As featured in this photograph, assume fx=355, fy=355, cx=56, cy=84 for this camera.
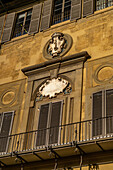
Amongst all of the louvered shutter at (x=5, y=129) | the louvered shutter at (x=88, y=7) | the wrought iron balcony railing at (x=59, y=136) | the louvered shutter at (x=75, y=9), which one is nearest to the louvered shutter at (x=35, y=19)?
the louvered shutter at (x=75, y=9)

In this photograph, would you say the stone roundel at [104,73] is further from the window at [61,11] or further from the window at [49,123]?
A: the window at [61,11]

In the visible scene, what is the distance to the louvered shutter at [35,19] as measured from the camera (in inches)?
717

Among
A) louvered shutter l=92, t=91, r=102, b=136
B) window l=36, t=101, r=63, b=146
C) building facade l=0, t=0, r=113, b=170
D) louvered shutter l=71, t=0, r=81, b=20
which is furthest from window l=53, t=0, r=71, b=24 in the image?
louvered shutter l=92, t=91, r=102, b=136

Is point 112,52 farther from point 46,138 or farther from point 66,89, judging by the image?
point 46,138

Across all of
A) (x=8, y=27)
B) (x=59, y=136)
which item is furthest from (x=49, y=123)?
(x=8, y=27)

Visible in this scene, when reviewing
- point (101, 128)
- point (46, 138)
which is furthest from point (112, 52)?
point (46, 138)

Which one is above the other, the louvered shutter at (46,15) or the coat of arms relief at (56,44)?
the louvered shutter at (46,15)

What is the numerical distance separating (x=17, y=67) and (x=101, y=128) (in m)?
6.00

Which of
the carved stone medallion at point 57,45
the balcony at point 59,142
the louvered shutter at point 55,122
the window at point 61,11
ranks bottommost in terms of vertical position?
the balcony at point 59,142

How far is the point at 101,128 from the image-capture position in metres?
13.1

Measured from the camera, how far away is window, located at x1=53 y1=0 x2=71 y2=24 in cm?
1802

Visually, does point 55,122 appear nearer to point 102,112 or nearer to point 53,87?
point 53,87

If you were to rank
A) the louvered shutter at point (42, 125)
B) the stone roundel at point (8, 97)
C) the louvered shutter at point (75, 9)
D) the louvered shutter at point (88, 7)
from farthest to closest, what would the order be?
the louvered shutter at point (75, 9), the louvered shutter at point (88, 7), the stone roundel at point (8, 97), the louvered shutter at point (42, 125)

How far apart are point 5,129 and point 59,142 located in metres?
2.94
